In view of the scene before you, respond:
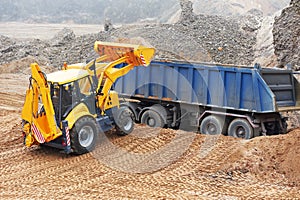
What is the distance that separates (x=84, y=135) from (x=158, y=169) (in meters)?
1.91

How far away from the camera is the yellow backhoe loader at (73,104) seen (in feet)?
32.2

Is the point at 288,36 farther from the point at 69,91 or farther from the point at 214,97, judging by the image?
the point at 69,91

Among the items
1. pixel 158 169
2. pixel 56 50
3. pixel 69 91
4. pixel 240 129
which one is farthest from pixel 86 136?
pixel 56 50

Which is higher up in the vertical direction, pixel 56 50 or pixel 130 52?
pixel 56 50

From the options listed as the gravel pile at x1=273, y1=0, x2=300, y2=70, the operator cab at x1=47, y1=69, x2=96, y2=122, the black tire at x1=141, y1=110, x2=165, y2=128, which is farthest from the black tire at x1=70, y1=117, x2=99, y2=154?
the gravel pile at x1=273, y1=0, x2=300, y2=70

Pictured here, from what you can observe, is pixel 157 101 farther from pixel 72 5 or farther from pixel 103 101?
pixel 72 5

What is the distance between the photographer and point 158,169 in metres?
9.56

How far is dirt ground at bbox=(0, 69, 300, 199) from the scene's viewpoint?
8.30 m

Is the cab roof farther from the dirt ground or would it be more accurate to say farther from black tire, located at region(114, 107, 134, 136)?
the dirt ground

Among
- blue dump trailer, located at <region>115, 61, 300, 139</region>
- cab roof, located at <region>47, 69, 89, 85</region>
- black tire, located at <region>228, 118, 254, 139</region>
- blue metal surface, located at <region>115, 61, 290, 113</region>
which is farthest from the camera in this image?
black tire, located at <region>228, 118, 254, 139</region>

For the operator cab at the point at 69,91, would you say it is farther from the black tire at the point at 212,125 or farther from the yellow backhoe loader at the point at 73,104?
the black tire at the point at 212,125

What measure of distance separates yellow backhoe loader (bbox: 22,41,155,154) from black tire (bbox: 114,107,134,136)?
223mm

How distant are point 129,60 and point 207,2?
32.3 m

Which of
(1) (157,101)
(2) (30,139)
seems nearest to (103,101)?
(2) (30,139)
